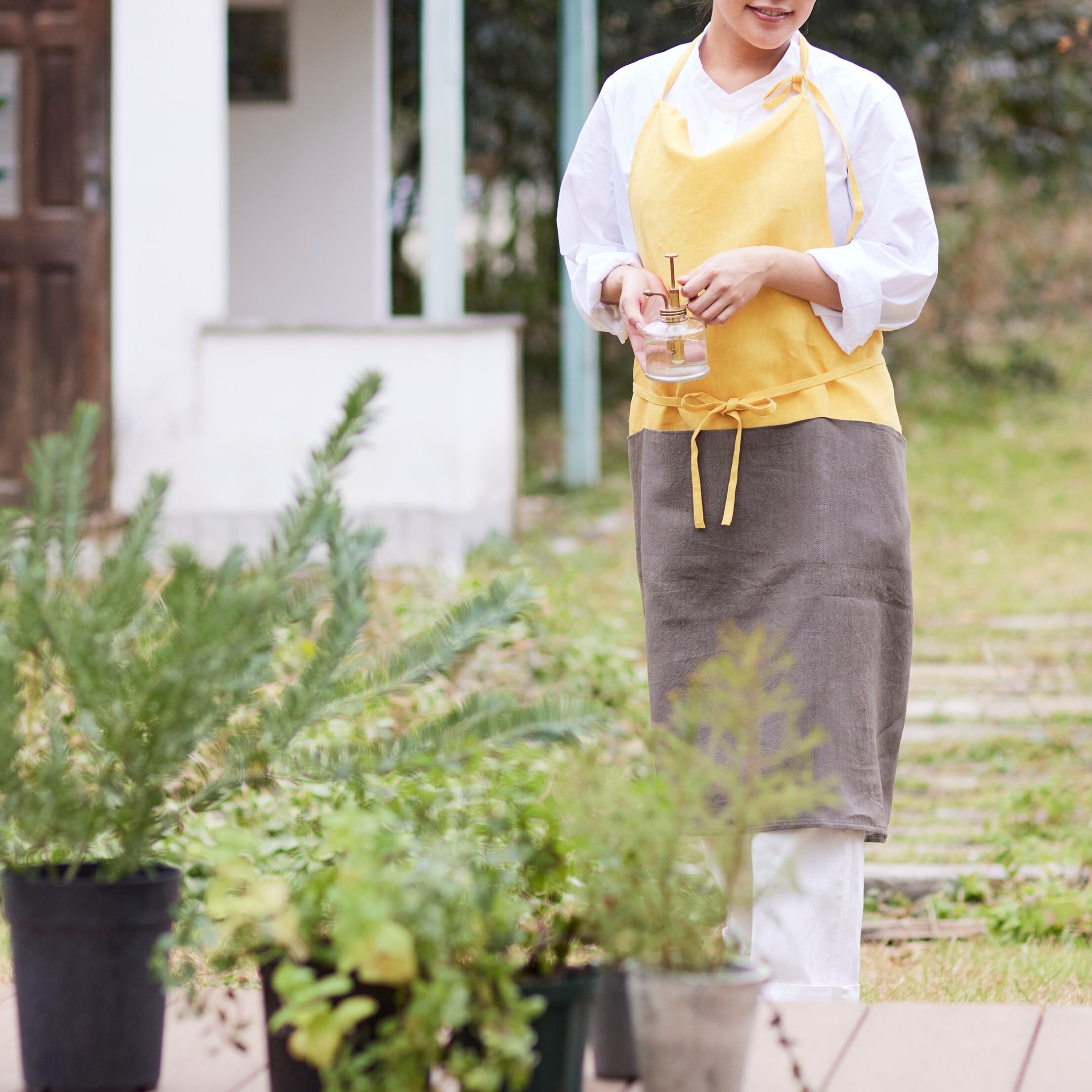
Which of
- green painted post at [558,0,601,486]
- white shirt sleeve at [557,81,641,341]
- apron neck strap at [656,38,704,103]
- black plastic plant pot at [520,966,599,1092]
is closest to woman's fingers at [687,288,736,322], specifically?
white shirt sleeve at [557,81,641,341]

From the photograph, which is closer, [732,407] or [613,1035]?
[613,1035]

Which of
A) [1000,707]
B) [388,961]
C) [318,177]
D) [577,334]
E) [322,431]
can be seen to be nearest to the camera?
[388,961]

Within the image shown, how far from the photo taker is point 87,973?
4.71 feet

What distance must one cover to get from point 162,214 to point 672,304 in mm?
4982

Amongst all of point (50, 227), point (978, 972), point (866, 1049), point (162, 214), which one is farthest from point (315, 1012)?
point (50, 227)

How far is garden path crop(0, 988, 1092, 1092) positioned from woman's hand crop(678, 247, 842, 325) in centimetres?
95

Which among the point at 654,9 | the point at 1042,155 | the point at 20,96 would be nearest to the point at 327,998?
the point at 20,96

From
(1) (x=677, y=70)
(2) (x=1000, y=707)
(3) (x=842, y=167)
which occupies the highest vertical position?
(1) (x=677, y=70)

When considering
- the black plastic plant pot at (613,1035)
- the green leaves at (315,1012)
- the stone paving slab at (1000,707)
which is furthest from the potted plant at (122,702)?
the stone paving slab at (1000,707)

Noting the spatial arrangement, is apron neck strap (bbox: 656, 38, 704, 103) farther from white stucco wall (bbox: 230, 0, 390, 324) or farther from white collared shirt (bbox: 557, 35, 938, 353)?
white stucco wall (bbox: 230, 0, 390, 324)

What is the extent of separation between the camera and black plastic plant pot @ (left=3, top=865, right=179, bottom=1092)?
4.67 ft

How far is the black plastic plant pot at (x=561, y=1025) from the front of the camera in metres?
1.28

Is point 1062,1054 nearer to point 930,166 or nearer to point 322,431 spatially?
point 322,431

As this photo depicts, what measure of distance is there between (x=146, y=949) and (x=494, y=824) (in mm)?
345
